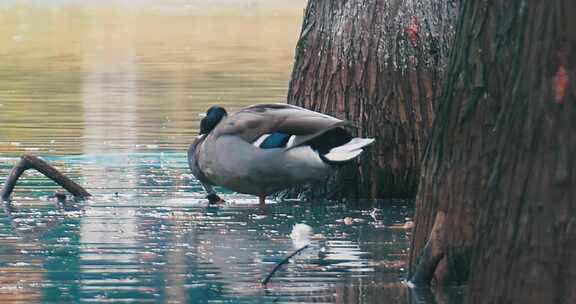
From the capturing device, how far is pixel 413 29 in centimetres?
1179

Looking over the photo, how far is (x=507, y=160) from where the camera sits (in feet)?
21.5

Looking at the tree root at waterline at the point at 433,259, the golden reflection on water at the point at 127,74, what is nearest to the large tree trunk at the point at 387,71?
the tree root at waterline at the point at 433,259

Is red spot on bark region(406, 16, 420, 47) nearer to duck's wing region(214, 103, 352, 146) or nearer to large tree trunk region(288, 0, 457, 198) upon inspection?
Answer: large tree trunk region(288, 0, 457, 198)

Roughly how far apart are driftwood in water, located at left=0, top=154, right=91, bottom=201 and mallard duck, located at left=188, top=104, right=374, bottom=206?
3.27 feet

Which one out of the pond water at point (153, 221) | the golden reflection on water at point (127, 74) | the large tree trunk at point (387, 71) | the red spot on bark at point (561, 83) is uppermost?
the red spot on bark at point (561, 83)

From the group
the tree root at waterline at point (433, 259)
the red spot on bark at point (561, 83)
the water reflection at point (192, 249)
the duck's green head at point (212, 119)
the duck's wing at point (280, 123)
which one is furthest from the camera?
the duck's green head at point (212, 119)

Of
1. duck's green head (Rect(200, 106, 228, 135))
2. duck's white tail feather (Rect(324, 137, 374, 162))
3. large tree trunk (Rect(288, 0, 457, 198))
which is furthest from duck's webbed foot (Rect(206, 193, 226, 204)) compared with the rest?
large tree trunk (Rect(288, 0, 457, 198))

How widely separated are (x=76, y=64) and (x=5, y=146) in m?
15.5

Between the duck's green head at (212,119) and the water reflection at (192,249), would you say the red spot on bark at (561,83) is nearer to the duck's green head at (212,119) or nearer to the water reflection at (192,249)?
the water reflection at (192,249)

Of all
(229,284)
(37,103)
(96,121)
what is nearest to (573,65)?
(229,284)

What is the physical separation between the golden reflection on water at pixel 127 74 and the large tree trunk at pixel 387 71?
3.81 meters

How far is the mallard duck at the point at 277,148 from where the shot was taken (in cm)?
1134

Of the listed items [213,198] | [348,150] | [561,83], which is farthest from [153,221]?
[561,83]

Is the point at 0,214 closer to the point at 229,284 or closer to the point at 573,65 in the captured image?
the point at 229,284
